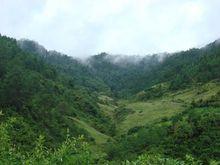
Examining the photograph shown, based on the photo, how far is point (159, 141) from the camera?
150625 millimetres

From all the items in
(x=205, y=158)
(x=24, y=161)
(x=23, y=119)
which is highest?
(x=23, y=119)

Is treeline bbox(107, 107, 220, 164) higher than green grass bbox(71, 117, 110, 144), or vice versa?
green grass bbox(71, 117, 110, 144)

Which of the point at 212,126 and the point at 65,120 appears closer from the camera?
the point at 212,126

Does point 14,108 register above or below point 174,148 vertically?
above

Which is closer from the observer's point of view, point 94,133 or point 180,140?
point 180,140

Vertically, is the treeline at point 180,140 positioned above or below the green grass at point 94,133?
below

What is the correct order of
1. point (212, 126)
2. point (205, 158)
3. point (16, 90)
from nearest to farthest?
point (205, 158), point (16, 90), point (212, 126)

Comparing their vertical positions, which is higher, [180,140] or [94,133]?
[94,133]

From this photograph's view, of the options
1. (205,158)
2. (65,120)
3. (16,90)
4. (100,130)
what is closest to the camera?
(205,158)

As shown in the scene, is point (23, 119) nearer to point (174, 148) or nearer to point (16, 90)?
point (16, 90)

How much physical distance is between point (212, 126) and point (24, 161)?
129 m

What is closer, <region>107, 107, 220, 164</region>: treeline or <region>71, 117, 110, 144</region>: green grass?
<region>107, 107, 220, 164</region>: treeline

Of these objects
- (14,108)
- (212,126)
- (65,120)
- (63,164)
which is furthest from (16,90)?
(63,164)

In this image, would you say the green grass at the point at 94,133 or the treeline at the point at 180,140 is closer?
the treeline at the point at 180,140
